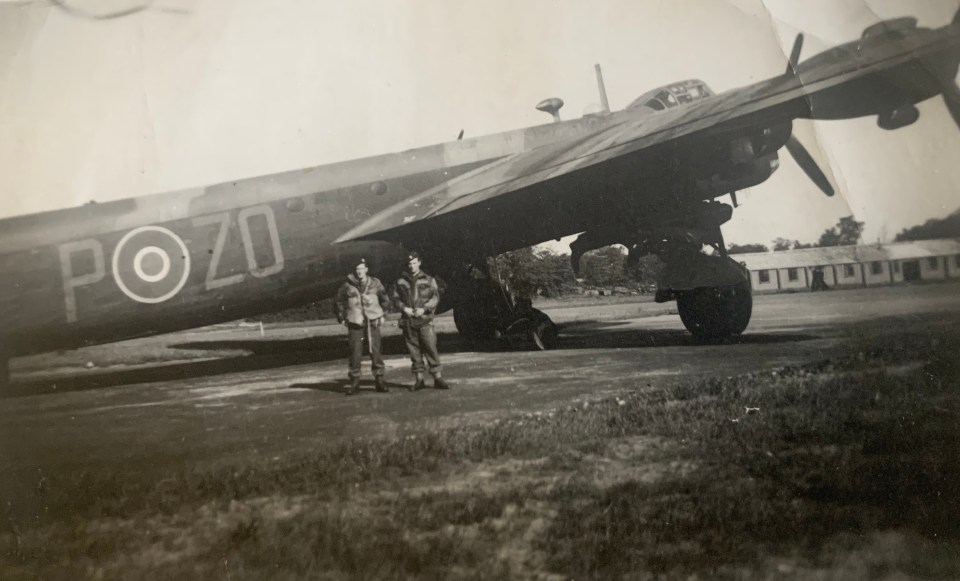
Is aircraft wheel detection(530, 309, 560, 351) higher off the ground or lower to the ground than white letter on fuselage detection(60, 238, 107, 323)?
lower

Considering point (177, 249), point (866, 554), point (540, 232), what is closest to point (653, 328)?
point (540, 232)

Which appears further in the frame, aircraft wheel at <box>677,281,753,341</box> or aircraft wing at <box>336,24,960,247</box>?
aircraft wheel at <box>677,281,753,341</box>

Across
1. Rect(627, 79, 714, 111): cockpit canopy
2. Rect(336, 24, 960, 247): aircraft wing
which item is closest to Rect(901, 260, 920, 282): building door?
Rect(336, 24, 960, 247): aircraft wing

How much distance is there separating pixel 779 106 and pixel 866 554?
2235 millimetres

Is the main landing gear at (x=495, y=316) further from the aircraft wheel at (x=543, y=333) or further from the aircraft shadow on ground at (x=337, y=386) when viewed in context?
the aircraft shadow on ground at (x=337, y=386)

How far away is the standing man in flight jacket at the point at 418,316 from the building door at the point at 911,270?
8.30ft

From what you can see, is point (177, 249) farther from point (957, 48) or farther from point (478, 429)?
point (957, 48)

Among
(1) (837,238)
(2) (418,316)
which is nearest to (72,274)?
(2) (418,316)

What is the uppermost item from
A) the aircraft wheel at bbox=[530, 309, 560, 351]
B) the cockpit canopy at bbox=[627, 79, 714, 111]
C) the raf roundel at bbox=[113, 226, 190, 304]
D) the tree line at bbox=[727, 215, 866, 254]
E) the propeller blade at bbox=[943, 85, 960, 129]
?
the cockpit canopy at bbox=[627, 79, 714, 111]

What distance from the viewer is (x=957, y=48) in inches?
137

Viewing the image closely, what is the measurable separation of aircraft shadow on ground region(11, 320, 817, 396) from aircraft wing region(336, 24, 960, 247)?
0.73m

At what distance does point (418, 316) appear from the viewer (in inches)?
136

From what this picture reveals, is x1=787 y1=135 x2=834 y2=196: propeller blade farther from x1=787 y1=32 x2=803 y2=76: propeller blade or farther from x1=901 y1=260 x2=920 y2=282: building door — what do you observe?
x1=901 y1=260 x2=920 y2=282: building door

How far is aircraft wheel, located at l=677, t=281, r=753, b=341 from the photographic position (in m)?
3.59
